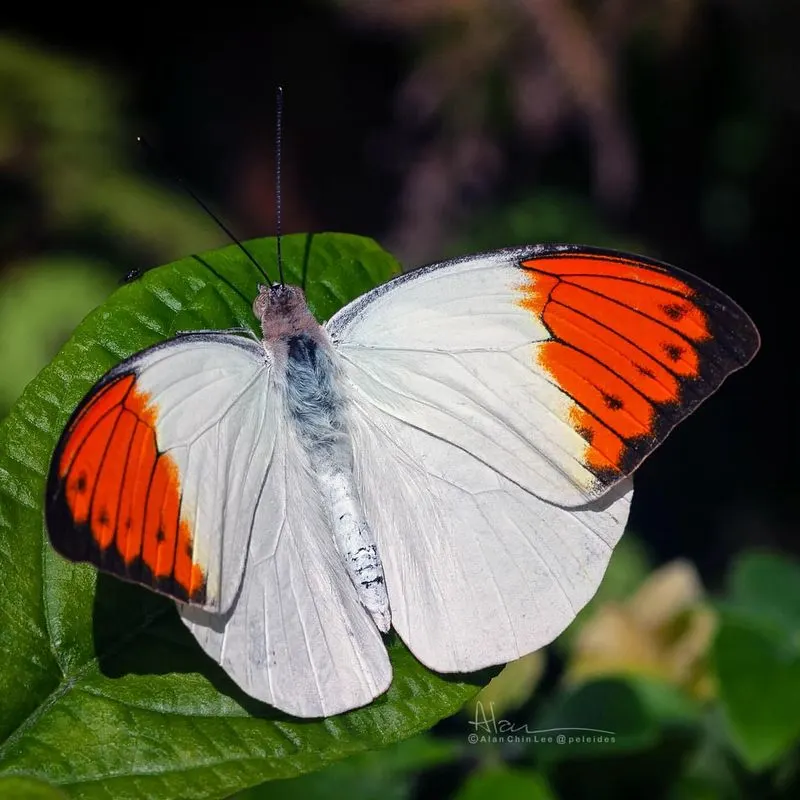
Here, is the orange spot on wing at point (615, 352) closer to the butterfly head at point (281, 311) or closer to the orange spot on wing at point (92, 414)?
the butterfly head at point (281, 311)

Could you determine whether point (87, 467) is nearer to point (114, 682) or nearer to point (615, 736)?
point (114, 682)

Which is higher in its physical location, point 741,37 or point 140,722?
point 741,37

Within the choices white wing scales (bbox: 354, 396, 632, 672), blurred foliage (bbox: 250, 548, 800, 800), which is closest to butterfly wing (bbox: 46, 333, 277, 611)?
white wing scales (bbox: 354, 396, 632, 672)

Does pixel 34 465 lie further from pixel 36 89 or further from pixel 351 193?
pixel 351 193

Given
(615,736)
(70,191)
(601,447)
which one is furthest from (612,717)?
(70,191)

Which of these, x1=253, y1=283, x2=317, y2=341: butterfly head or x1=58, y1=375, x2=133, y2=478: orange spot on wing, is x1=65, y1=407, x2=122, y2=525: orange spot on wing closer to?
x1=58, y1=375, x2=133, y2=478: orange spot on wing

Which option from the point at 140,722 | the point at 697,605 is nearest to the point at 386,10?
the point at 697,605

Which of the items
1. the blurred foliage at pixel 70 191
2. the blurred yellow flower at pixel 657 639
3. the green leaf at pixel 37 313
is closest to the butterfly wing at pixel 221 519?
the blurred yellow flower at pixel 657 639
